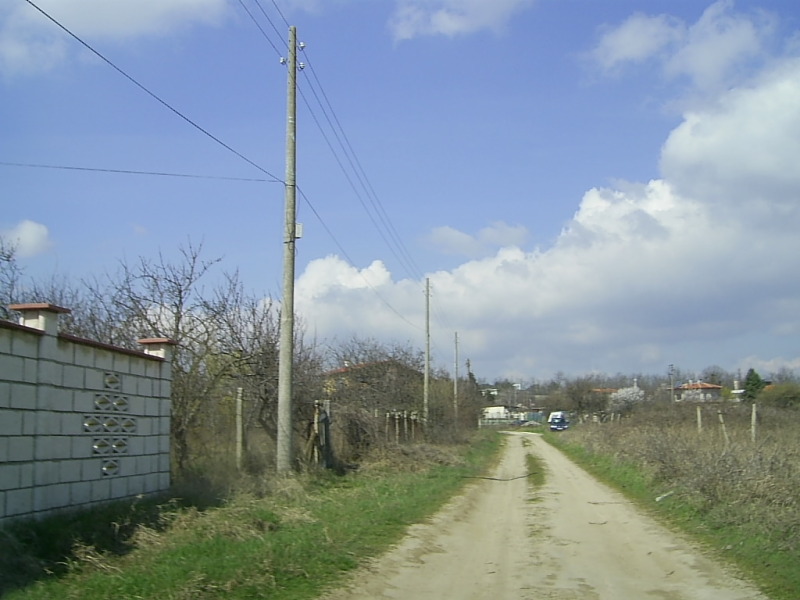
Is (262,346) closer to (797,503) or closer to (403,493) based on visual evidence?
(403,493)

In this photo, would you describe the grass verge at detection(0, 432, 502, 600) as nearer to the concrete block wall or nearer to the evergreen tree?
the concrete block wall

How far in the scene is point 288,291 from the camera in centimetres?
1727

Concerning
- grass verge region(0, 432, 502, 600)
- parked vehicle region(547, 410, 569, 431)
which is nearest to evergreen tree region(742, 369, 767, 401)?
parked vehicle region(547, 410, 569, 431)

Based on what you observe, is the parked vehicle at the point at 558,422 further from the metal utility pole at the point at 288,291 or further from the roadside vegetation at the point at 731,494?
the metal utility pole at the point at 288,291

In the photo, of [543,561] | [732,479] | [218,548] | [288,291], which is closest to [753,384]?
[732,479]

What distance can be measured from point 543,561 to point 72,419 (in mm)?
6781

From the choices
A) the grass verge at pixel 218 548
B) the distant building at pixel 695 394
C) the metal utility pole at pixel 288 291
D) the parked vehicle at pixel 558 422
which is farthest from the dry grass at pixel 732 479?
the parked vehicle at pixel 558 422

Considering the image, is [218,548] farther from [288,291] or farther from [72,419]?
[288,291]

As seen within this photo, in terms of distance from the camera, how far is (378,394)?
121ft

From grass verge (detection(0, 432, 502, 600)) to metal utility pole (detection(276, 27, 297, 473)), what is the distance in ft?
5.57

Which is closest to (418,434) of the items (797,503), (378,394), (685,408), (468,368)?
(378,394)

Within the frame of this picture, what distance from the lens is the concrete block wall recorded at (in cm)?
967

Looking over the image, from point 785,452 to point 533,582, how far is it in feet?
28.1

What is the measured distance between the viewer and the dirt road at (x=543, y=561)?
8914 millimetres
